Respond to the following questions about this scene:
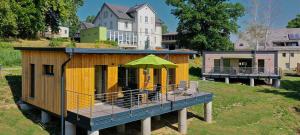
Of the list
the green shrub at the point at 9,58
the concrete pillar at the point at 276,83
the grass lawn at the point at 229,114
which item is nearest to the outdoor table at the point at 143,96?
the grass lawn at the point at 229,114

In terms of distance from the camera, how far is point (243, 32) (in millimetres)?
58531

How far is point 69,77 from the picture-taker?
14547 millimetres

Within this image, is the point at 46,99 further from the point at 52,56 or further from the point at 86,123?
the point at 86,123

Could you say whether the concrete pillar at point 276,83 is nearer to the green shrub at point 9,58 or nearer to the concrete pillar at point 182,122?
the concrete pillar at point 182,122

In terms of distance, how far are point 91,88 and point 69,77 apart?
4.94 feet

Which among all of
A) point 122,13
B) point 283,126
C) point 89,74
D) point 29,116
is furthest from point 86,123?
point 122,13

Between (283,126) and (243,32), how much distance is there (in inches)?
1553

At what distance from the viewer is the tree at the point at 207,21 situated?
1986 inches

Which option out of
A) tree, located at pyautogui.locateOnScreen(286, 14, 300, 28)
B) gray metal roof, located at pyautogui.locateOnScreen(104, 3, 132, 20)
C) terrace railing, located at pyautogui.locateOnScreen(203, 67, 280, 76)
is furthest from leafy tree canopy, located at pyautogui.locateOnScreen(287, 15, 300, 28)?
terrace railing, located at pyautogui.locateOnScreen(203, 67, 280, 76)

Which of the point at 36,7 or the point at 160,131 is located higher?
the point at 36,7

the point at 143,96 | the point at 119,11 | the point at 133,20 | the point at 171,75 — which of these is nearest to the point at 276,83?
the point at 171,75

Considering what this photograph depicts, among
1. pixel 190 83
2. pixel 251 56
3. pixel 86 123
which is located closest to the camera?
pixel 86 123

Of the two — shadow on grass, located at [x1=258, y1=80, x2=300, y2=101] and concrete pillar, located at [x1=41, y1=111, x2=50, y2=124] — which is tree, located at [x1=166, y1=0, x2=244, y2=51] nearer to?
shadow on grass, located at [x1=258, y1=80, x2=300, y2=101]

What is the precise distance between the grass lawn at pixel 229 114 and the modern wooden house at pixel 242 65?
19.4ft
